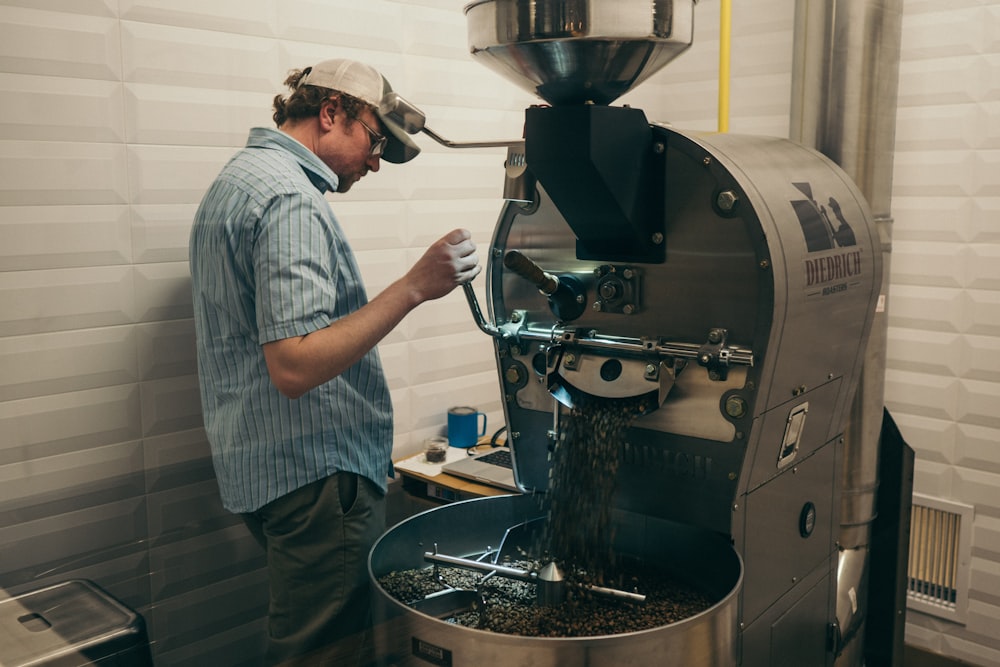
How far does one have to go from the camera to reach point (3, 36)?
5.92 feet

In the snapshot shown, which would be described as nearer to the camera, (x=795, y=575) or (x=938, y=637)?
(x=795, y=575)

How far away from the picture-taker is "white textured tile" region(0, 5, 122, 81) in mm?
1828

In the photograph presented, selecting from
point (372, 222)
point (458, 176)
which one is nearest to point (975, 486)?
point (458, 176)

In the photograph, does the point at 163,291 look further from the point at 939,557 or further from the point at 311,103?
the point at 939,557

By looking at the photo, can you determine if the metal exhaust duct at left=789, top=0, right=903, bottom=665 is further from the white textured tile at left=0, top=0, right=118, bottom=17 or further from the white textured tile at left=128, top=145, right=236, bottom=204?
the white textured tile at left=0, top=0, right=118, bottom=17

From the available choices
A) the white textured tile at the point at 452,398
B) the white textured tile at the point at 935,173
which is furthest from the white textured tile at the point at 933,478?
the white textured tile at the point at 452,398

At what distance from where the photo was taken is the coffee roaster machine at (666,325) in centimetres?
153

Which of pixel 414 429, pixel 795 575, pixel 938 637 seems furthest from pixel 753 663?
pixel 938 637

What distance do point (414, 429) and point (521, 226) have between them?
1.23 m

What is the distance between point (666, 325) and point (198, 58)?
134 cm

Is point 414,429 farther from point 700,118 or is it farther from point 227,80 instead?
point 700,118

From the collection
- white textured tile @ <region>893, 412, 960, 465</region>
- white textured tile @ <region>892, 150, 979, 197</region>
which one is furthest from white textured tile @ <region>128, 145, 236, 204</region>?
white textured tile @ <region>893, 412, 960, 465</region>

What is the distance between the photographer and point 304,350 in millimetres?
1740

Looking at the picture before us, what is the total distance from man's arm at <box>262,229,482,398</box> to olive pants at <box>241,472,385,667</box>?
316 millimetres
